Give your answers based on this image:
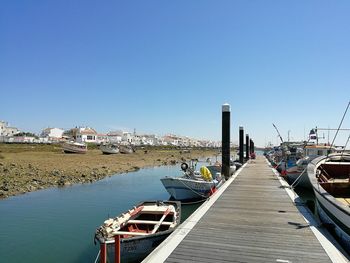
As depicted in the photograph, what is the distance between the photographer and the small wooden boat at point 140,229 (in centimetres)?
986

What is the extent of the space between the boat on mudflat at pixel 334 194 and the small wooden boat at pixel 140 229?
15.5ft

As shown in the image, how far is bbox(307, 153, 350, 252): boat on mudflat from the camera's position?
8.27m

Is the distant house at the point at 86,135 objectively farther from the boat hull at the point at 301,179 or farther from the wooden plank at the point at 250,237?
the wooden plank at the point at 250,237

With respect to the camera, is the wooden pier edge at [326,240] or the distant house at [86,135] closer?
the wooden pier edge at [326,240]

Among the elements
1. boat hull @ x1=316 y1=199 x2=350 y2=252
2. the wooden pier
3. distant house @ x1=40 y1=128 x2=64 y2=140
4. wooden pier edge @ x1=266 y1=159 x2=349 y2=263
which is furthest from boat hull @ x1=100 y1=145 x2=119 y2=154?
distant house @ x1=40 y1=128 x2=64 y2=140

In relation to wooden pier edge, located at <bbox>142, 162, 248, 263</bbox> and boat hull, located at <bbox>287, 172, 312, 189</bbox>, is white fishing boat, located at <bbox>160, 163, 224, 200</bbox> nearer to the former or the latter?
boat hull, located at <bbox>287, 172, 312, 189</bbox>

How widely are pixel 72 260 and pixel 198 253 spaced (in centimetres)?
594

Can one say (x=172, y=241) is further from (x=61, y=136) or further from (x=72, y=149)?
(x=61, y=136)

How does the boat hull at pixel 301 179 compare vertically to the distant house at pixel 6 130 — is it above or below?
below

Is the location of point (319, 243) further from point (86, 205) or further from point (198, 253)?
point (86, 205)

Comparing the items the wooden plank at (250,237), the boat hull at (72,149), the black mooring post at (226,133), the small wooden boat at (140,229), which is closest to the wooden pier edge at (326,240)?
the wooden plank at (250,237)

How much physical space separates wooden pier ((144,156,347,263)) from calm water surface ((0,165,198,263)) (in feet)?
15.5

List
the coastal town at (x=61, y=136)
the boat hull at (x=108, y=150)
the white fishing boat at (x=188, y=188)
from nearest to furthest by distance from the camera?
the white fishing boat at (x=188, y=188) < the boat hull at (x=108, y=150) < the coastal town at (x=61, y=136)

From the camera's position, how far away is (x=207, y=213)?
10.9 metres
